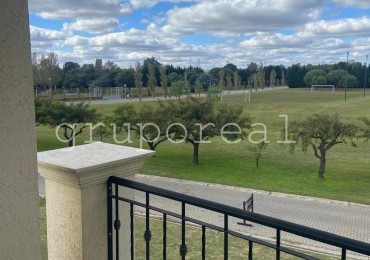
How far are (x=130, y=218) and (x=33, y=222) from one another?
84 centimetres

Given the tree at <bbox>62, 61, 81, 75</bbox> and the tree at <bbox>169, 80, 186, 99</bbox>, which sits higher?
the tree at <bbox>62, 61, 81, 75</bbox>

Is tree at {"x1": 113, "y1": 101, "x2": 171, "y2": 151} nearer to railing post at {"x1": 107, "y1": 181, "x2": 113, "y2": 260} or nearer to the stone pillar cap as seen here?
the stone pillar cap

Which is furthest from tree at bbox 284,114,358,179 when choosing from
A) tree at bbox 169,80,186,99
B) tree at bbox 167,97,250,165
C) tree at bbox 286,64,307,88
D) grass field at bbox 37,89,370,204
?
tree at bbox 286,64,307,88

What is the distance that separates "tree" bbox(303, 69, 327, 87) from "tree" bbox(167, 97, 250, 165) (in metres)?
70.4

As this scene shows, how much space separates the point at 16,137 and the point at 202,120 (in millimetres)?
16121

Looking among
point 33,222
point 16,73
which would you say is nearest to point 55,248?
point 33,222

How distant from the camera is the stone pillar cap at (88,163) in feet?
7.12

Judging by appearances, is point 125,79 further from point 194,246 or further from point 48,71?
point 194,246

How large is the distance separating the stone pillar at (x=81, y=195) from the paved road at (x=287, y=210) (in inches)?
279

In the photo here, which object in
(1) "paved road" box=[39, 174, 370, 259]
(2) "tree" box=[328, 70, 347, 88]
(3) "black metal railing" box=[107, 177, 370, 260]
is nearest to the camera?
(3) "black metal railing" box=[107, 177, 370, 260]

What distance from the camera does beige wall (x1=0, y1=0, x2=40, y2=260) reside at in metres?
1.58

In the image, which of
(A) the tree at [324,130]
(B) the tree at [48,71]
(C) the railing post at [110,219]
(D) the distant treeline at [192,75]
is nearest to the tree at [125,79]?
(D) the distant treeline at [192,75]

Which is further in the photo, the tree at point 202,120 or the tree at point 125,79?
the tree at point 125,79

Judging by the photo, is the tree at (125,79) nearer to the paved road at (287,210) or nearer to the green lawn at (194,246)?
the paved road at (287,210)
